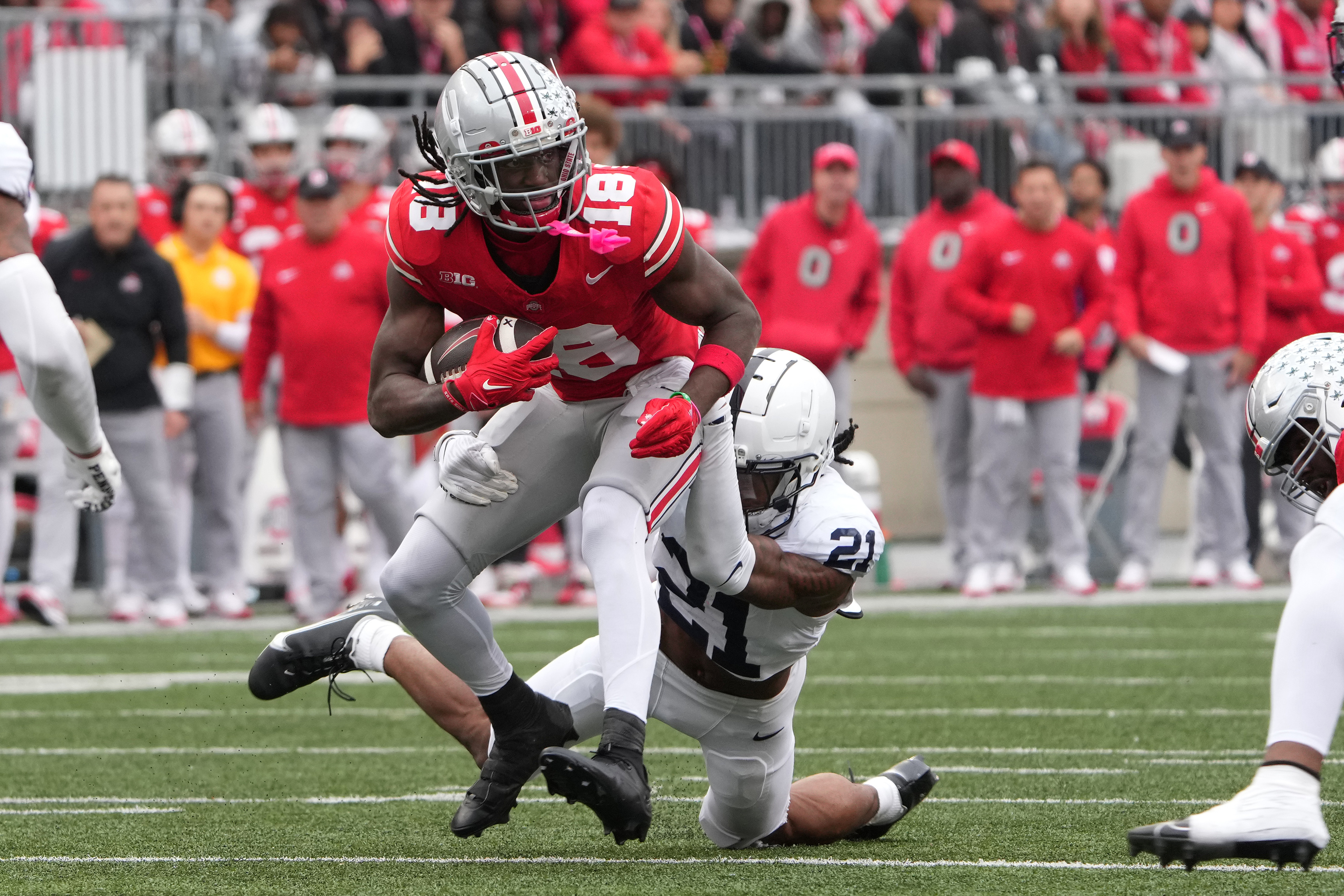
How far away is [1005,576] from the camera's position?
32.9 ft

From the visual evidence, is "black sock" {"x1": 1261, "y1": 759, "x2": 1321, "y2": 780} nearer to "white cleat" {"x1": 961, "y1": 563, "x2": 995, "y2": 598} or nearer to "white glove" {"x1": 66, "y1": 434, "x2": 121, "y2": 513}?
"white glove" {"x1": 66, "y1": 434, "x2": 121, "y2": 513}

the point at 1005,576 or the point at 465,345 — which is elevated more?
the point at 465,345

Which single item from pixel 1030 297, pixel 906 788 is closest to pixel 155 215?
pixel 1030 297

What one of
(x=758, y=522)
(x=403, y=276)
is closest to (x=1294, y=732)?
(x=758, y=522)

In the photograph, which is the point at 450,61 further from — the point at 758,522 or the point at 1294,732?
the point at 1294,732

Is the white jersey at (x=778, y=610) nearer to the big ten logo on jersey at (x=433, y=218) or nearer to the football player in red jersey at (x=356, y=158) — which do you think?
the big ten logo on jersey at (x=433, y=218)

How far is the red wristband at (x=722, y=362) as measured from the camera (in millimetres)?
4309

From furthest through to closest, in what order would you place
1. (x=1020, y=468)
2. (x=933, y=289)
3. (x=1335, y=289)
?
(x=1335, y=289) → (x=933, y=289) → (x=1020, y=468)

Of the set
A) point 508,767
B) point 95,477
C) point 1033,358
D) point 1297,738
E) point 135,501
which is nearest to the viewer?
point 1297,738

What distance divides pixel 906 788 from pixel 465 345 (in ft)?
4.73

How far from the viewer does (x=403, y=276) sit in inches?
172

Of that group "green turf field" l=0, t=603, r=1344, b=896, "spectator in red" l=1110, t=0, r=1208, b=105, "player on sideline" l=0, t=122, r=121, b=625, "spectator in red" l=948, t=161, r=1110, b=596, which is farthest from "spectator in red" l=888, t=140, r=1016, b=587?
"player on sideline" l=0, t=122, r=121, b=625

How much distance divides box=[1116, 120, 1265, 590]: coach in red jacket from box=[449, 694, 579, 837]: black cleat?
599 cm

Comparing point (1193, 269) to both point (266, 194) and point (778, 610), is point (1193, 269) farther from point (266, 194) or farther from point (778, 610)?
point (778, 610)
